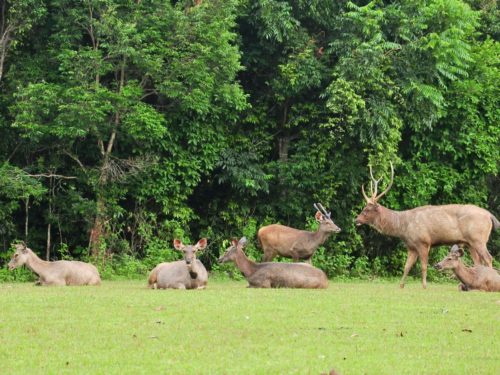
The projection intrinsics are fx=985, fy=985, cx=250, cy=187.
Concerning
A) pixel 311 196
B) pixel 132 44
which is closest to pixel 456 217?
pixel 311 196

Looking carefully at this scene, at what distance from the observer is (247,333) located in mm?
11055

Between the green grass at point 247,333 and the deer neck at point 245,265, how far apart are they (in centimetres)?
180

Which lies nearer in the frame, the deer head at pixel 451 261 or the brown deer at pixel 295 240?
the deer head at pixel 451 261

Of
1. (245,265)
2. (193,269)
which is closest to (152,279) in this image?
(193,269)

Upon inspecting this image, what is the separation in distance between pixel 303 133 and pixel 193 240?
4.04 m

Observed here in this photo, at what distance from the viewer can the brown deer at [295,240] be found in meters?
21.4

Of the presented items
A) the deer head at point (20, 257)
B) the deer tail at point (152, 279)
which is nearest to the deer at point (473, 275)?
the deer tail at point (152, 279)

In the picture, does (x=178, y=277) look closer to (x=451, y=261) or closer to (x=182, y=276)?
(x=182, y=276)

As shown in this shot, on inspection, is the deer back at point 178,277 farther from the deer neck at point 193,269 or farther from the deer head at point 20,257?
the deer head at point 20,257

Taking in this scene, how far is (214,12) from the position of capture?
77.4 feet

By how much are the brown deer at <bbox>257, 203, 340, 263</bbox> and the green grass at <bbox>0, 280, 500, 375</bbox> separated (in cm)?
523

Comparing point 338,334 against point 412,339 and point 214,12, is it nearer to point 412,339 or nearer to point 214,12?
point 412,339

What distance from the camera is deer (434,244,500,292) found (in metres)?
→ 17.7

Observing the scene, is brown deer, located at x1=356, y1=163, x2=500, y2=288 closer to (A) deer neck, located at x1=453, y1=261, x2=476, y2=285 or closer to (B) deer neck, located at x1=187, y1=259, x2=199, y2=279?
(A) deer neck, located at x1=453, y1=261, x2=476, y2=285
